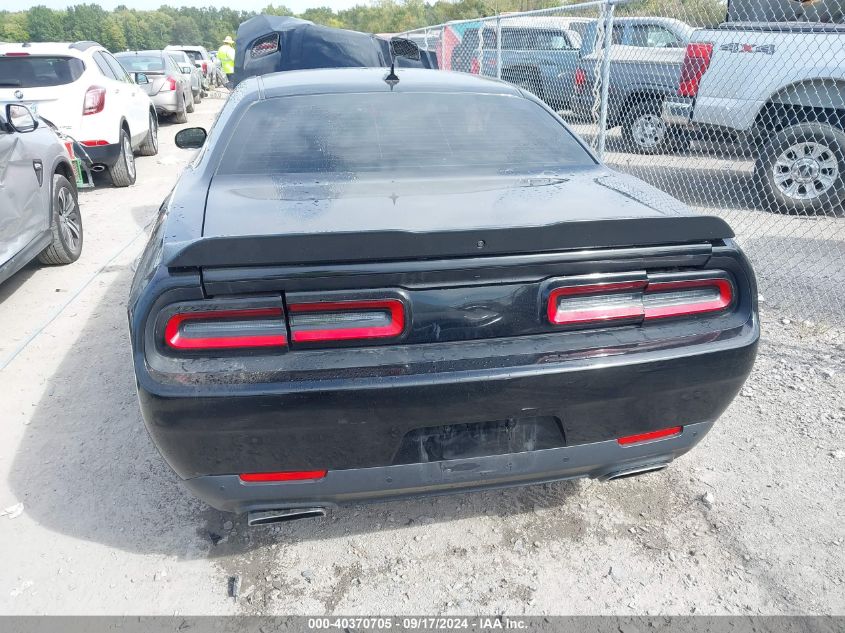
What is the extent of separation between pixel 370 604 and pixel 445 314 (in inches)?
41.0

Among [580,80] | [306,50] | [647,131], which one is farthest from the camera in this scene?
[580,80]

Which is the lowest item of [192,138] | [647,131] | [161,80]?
[161,80]

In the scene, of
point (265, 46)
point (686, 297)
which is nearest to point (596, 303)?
point (686, 297)

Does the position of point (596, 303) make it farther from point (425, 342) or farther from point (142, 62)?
point (142, 62)

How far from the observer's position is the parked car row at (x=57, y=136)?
4.41 metres

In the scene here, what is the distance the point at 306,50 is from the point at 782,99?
633 centimetres

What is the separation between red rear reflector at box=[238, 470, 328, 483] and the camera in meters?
1.92

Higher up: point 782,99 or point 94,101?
point 782,99

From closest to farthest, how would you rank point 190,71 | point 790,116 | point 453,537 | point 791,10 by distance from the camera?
point 453,537, point 790,116, point 791,10, point 190,71

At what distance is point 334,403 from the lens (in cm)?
179

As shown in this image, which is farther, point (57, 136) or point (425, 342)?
point (57, 136)

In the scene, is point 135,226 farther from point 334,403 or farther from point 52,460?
point 334,403

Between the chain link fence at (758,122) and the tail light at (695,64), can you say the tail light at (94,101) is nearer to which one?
the chain link fence at (758,122)

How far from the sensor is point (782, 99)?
6.21 m
